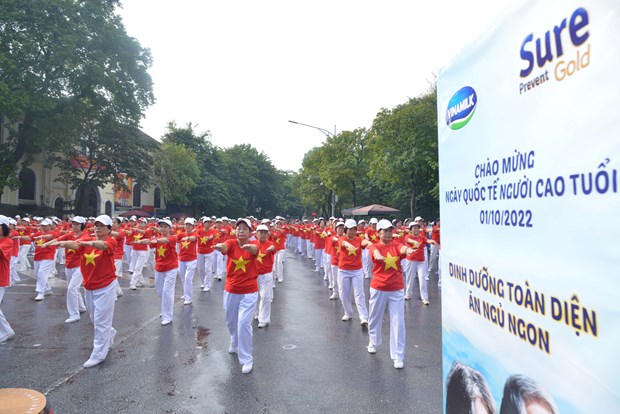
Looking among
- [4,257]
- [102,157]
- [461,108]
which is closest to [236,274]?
[4,257]

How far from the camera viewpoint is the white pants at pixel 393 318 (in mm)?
5656

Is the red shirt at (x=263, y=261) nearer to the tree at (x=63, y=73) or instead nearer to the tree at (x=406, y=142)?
the tree at (x=406, y=142)

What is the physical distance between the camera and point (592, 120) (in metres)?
1.18

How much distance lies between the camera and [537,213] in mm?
1385

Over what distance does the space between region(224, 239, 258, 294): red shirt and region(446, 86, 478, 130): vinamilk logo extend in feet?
13.4

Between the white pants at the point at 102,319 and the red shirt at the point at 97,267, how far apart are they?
10cm

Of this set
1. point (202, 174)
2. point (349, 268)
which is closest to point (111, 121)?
point (202, 174)

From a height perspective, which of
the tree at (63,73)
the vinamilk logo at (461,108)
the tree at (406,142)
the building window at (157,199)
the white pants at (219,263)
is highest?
the tree at (63,73)

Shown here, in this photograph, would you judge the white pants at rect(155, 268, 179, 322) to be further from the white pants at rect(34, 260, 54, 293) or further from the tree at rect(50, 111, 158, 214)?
the tree at rect(50, 111, 158, 214)

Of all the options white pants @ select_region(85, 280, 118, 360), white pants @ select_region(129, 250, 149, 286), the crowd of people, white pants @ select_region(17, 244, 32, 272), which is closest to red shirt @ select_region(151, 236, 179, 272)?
the crowd of people

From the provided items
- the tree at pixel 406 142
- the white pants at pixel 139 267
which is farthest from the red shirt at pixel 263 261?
the tree at pixel 406 142

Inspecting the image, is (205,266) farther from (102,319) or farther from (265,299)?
(102,319)

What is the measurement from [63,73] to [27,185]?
12.7 metres

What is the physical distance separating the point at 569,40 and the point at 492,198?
2.12 ft
